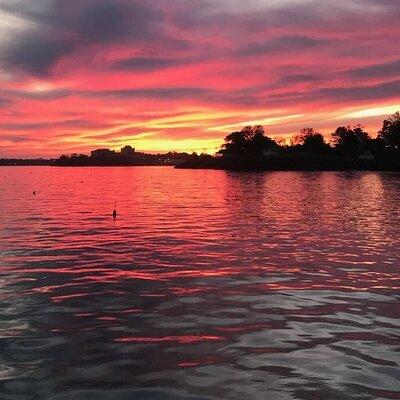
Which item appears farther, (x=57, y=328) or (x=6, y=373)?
(x=57, y=328)

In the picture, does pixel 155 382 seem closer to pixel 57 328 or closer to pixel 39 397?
pixel 39 397

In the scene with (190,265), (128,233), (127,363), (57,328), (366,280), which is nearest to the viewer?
(127,363)

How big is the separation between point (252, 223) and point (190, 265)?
1719 centimetres

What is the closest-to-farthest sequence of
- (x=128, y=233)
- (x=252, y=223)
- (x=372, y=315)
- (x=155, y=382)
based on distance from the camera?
1. (x=155, y=382)
2. (x=372, y=315)
3. (x=128, y=233)
4. (x=252, y=223)

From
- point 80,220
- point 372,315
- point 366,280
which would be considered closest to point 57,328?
point 372,315

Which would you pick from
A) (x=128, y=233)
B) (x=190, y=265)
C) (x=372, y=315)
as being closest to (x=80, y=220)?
(x=128, y=233)

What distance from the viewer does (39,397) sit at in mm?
8883

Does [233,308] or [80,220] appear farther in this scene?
[80,220]

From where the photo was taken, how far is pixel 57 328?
505 inches

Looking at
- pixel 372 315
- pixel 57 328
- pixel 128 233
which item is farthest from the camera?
pixel 128 233

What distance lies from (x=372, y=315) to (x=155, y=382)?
740cm

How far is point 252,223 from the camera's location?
37.9 m

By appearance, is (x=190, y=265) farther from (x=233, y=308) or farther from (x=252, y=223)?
(x=252, y=223)

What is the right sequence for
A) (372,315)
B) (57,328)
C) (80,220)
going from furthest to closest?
(80,220)
(372,315)
(57,328)
